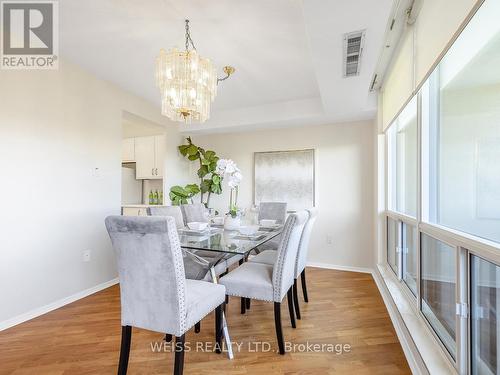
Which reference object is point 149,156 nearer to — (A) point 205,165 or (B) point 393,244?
(A) point 205,165

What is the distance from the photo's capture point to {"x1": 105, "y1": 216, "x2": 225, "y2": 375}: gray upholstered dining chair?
4.31 ft

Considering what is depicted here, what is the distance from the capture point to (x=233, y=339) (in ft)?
6.53

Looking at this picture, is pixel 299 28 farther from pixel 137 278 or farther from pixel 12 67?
pixel 12 67

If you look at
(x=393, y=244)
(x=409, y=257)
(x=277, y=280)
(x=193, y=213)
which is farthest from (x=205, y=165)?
(x=409, y=257)

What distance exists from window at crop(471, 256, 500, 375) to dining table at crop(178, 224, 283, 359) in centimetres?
126

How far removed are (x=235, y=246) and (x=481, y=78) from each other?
175cm

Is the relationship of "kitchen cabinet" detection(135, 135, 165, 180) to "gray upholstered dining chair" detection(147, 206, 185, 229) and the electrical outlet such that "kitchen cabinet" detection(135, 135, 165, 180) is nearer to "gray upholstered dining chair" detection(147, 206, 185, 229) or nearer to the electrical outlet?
"gray upholstered dining chair" detection(147, 206, 185, 229)

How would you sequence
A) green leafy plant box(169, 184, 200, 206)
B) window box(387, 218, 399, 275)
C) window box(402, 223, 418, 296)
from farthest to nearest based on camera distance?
green leafy plant box(169, 184, 200, 206), window box(387, 218, 399, 275), window box(402, 223, 418, 296)

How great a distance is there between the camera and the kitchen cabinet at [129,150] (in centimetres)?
455

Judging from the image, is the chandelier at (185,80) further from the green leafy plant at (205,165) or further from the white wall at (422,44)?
the green leafy plant at (205,165)

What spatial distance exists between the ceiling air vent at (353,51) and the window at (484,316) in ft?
4.87

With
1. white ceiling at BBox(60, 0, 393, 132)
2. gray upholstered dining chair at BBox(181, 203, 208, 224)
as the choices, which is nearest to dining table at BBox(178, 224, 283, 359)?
gray upholstered dining chair at BBox(181, 203, 208, 224)

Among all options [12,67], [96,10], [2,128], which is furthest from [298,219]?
[12,67]

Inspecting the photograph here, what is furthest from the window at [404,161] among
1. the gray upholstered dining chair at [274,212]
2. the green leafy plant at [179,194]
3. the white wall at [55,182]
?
the white wall at [55,182]
